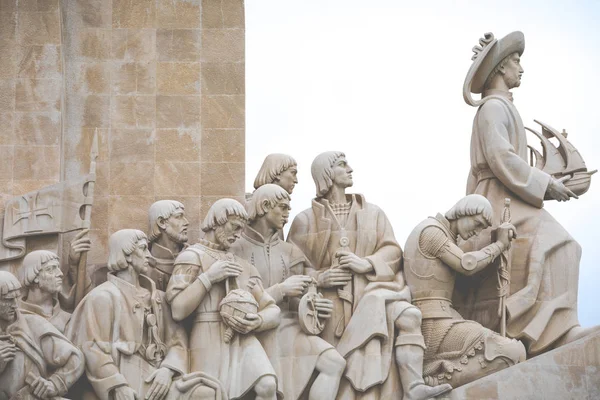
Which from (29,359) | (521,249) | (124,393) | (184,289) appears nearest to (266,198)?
(184,289)

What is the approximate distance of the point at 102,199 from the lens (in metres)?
19.4

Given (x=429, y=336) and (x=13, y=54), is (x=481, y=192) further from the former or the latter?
(x=13, y=54)

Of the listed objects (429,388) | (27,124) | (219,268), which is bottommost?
(429,388)

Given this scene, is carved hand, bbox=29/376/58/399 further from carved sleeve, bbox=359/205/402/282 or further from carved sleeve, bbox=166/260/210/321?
carved sleeve, bbox=359/205/402/282

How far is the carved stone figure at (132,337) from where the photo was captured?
17516 mm

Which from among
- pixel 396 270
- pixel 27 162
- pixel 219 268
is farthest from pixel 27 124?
pixel 396 270

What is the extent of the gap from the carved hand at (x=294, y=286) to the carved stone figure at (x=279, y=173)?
1186 millimetres

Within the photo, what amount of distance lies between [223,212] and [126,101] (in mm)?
2161

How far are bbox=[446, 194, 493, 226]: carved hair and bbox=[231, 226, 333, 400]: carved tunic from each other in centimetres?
161

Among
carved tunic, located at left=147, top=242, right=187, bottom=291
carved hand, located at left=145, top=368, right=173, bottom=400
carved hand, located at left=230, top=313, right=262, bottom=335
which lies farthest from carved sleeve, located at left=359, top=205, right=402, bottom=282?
carved hand, located at left=145, top=368, right=173, bottom=400

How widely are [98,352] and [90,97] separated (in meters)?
3.29

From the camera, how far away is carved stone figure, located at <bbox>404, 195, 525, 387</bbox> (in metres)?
18.1

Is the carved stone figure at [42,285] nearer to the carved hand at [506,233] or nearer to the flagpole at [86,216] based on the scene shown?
the flagpole at [86,216]

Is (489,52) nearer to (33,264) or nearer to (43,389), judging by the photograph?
(33,264)
